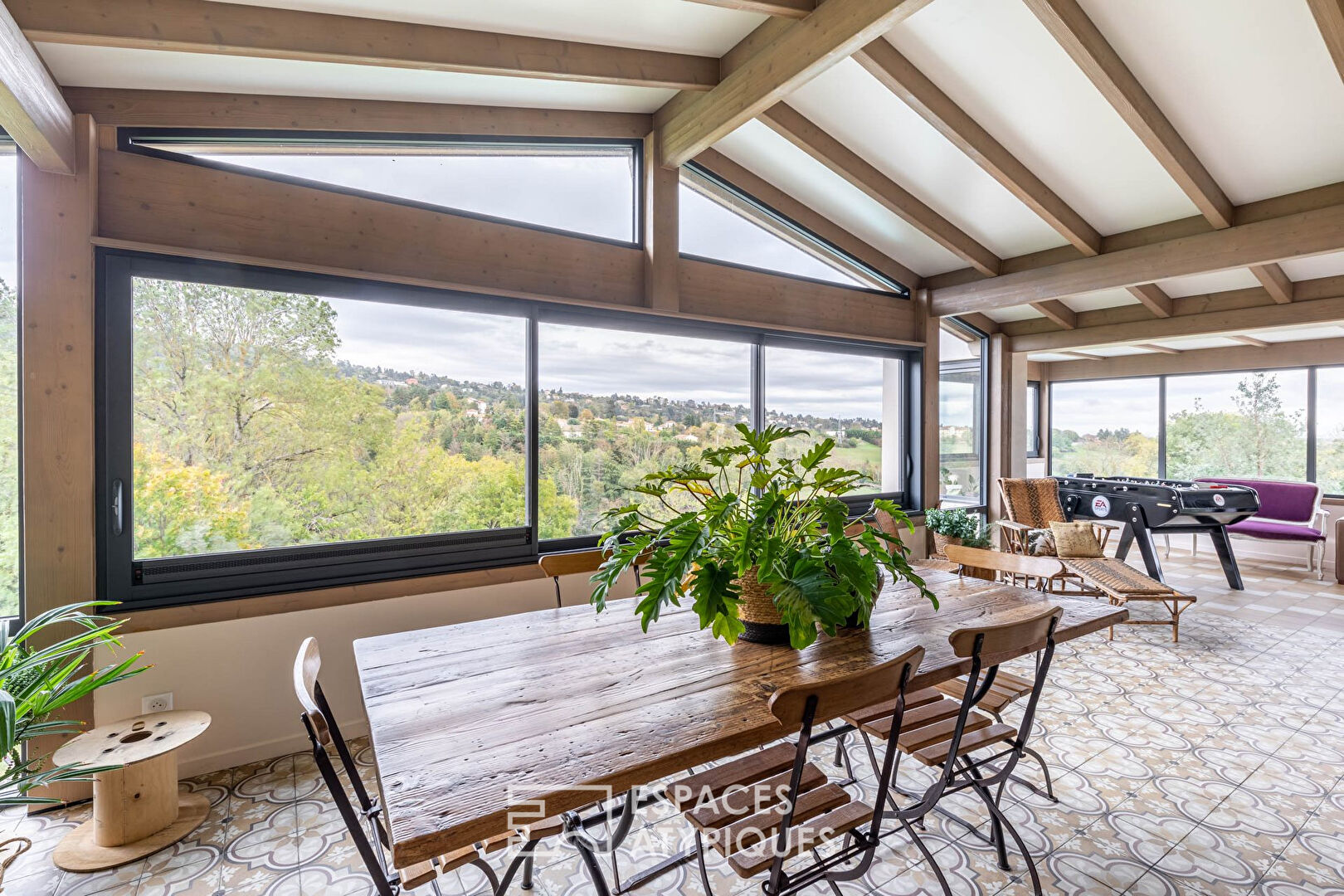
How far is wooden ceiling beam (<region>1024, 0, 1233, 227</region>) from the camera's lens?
2582mm

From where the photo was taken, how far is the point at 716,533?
1.95 m

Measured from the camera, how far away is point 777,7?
102 inches

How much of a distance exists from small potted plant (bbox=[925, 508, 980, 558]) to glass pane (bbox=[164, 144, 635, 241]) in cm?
325

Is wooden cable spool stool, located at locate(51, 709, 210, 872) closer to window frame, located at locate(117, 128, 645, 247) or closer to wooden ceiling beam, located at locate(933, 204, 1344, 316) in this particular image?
window frame, located at locate(117, 128, 645, 247)

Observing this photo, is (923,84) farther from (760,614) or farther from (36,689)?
(36,689)

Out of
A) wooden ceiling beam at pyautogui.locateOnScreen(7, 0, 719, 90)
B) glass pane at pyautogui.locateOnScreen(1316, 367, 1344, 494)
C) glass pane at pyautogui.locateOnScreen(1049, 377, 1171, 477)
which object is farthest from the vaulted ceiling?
glass pane at pyautogui.locateOnScreen(1049, 377, 1171, 477)

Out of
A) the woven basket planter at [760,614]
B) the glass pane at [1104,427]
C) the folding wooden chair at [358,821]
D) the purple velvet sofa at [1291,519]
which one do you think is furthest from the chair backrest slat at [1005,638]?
the glass pane at [1104,427]

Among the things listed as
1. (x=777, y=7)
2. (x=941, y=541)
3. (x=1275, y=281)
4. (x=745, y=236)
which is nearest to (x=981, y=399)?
(x=941, y=541)

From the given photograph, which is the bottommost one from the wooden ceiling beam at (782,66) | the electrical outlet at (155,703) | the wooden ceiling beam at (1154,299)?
the electrical outlet at (155,703)

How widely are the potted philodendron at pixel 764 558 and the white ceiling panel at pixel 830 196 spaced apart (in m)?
2.66

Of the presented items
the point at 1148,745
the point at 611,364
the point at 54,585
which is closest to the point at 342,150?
the point at 611,364

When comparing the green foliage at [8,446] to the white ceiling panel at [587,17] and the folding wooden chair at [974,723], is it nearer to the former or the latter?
the white ceiling panel at [587,17]

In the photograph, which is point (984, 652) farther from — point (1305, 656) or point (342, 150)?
point (1305, 656)

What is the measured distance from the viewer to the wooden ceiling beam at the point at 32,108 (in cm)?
180
